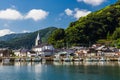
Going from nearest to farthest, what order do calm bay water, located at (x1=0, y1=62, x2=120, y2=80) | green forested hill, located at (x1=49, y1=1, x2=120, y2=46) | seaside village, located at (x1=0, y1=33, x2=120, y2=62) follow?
calm bay water, located at (x1=0, y1=62, x2=120, y2=80) → seaside village, located at (x1=0, y1=33, x2=120, y2=62) → green forested hill, located at (x1=49, y1=1, x2=120, y2=46)

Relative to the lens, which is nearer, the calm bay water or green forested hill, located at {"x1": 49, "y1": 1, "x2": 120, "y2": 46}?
the calm bay water

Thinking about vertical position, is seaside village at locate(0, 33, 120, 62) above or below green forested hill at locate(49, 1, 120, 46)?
below

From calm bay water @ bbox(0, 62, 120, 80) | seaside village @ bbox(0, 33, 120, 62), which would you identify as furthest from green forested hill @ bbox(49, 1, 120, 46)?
calm bay water @ bbox(0, 62, 120, 80)

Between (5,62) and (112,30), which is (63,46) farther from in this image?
(5,62)

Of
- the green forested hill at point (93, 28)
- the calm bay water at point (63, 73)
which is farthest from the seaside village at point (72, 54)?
the calm bay water at point (63, 73)

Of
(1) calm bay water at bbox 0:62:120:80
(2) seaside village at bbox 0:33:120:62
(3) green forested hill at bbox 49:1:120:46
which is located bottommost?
(1) calm bay water at bbox 0:62:120:80

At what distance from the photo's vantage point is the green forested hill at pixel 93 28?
388 ft

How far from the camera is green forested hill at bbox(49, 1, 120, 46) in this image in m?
118

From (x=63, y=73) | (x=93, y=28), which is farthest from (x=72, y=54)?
(x=63, y=73)

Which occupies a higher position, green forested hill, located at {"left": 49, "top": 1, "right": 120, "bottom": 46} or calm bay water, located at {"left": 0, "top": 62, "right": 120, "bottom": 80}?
green forested hill, located at {"left": 49, "top": 1, "right": 120, "bottom": 46}

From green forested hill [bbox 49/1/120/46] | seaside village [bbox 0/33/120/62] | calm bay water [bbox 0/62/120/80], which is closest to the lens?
calm bay water [bbox 0/62/120/80]

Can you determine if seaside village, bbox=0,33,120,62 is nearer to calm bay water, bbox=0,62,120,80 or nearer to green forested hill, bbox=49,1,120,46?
green forested hill, bbox=49,1,120,46

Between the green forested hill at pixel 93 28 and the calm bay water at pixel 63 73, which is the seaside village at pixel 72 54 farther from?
the calm bay water at pixel 63 73

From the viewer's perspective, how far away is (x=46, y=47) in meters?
113
